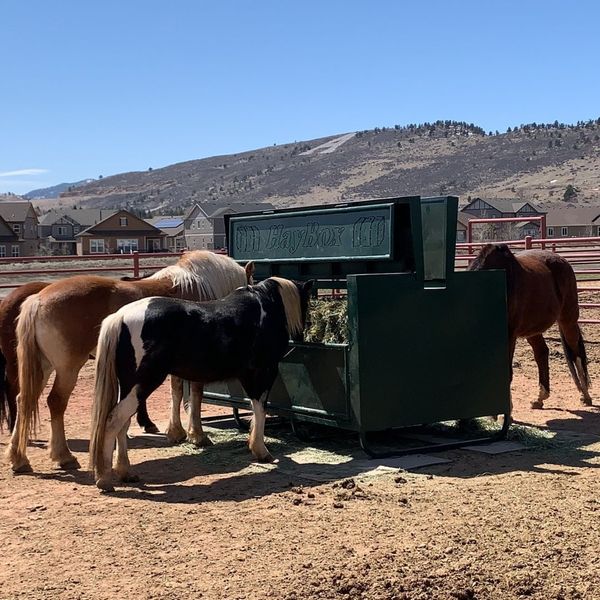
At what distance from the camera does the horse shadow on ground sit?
600 centimetres

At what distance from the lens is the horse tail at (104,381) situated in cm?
609

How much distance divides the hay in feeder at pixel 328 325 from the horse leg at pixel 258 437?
1153 millimetres

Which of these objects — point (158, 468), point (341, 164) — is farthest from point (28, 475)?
point (341, 164)

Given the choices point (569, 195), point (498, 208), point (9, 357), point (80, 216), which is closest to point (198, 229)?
point (80, 216)

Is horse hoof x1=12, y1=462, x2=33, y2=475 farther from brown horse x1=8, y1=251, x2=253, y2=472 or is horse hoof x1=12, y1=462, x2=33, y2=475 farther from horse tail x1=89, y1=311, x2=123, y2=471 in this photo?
horse tail x1=89, y1=311, x2=123, y2=471

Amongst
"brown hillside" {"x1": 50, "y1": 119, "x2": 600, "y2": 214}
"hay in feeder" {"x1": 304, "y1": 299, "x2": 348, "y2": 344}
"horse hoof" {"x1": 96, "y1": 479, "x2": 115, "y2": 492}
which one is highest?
"brown hillside" {"x1": 50, "y1": 119, "x2": 600, "y2": 214}

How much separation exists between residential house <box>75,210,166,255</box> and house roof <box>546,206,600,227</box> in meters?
38.8

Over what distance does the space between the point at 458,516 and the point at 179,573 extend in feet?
5.79

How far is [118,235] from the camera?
81.8 m

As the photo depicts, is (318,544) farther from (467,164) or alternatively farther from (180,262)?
(467,164)

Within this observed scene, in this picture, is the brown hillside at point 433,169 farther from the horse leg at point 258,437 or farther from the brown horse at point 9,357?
the horse leg at point 258,437

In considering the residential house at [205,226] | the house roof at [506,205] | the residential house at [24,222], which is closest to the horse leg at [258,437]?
the residential house at [24,222]

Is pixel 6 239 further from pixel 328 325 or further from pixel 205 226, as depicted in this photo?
pixel 328 325

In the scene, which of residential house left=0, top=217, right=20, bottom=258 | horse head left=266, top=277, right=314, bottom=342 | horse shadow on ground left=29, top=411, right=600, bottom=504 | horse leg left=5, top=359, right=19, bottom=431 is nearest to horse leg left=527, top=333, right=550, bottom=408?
horse shadow on ground left=29, top=411, right=600, bottom=504
